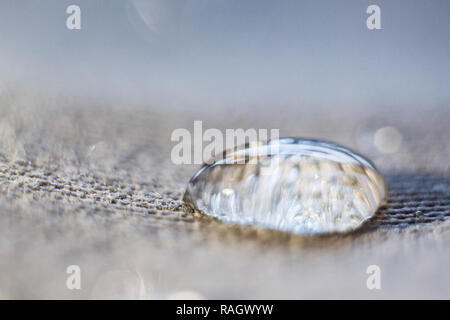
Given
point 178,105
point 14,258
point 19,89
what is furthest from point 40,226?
point 178,105

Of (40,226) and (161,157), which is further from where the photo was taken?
(161,157)

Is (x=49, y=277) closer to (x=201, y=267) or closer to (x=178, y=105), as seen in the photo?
(x=201, y=267)

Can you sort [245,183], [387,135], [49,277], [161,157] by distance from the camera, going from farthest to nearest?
[387,135]
[161,157]
[245,183]
[49,277]
